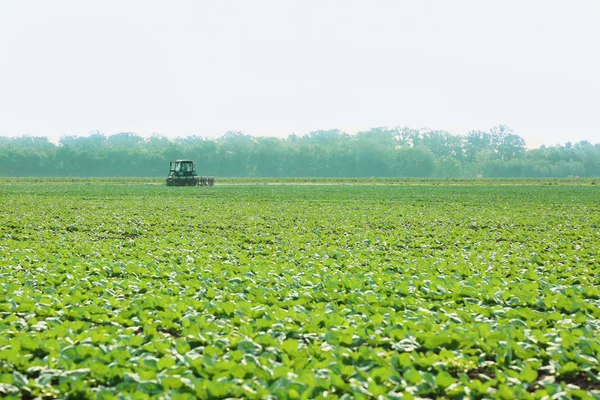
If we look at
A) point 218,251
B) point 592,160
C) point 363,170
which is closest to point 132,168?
point 363,170

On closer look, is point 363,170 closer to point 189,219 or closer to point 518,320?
point 189,219

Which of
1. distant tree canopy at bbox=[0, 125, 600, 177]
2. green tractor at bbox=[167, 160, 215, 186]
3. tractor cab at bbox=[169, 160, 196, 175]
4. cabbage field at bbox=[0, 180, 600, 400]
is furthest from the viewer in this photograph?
distant tree canopy at bbox=[0, 125, 600, 177]

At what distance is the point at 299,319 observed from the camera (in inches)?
284

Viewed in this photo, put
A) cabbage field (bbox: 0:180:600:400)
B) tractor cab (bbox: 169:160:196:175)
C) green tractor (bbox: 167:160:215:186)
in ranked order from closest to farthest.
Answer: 1. cabbage field (bbox: 0:180:600:400)
2. green tractor (bbox: 167:160:215:186)
3. tractor cab (bbox: 169:160:196:175)

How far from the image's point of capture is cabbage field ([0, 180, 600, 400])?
5.27m

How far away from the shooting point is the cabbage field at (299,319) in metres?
5.27

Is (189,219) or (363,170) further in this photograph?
(363,170)

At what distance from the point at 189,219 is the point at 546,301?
1639 centimetres

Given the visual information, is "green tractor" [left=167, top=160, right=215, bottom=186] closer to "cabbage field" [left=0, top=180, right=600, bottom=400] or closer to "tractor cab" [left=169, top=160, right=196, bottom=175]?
"tractor cab" [left=169, top=160, right=196, bottom=175]

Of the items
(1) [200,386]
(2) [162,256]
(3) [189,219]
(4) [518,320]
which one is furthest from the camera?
(3) [189,219]

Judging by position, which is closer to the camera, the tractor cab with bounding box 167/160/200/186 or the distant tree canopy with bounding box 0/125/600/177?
the tractor cab with bounding box 167/160/200/186

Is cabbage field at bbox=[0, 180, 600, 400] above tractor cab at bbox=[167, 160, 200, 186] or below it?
below

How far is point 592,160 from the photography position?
162 metres

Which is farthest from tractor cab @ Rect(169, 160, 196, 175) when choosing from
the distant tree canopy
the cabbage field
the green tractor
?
the distant tree canopy
